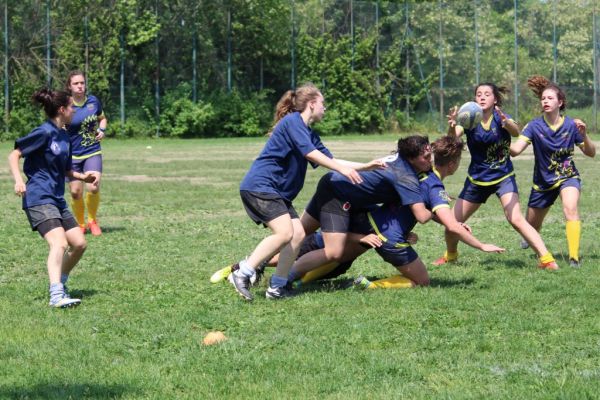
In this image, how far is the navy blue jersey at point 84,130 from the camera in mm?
12016

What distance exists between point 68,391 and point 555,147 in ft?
19.0

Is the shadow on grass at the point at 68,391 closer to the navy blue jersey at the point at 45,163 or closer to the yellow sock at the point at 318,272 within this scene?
the navy blue jersey at the point at 45,163

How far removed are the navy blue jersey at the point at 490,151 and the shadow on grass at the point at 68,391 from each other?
16.9 ft

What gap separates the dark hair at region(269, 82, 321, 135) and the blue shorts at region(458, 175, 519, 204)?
2439 millimetres

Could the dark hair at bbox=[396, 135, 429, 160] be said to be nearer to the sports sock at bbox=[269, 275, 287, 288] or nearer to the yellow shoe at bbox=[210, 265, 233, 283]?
the sports sock at bbox=[269, 275, 287, 288]

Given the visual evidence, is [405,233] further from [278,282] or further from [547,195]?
[547,195]

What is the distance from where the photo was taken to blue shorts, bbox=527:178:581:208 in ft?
30.7

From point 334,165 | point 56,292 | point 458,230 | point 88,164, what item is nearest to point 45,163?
point 56,292

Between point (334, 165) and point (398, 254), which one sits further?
point (398, 254)

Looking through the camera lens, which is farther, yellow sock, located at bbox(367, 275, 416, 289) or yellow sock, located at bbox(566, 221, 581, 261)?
yellow sock, located at bbox(566, 221, 581, 261)

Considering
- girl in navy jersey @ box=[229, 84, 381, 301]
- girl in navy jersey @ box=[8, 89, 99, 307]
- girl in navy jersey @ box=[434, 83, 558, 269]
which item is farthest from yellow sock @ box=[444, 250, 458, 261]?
girl in navy jersey @ box=[8, 89, 99, 307]

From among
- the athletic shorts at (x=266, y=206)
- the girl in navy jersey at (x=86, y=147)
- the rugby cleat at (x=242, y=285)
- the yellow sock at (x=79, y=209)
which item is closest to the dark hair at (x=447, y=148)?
the athletic shorts at (x=266, y=206)

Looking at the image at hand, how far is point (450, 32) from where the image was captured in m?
39.0

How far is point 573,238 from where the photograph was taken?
914cm
